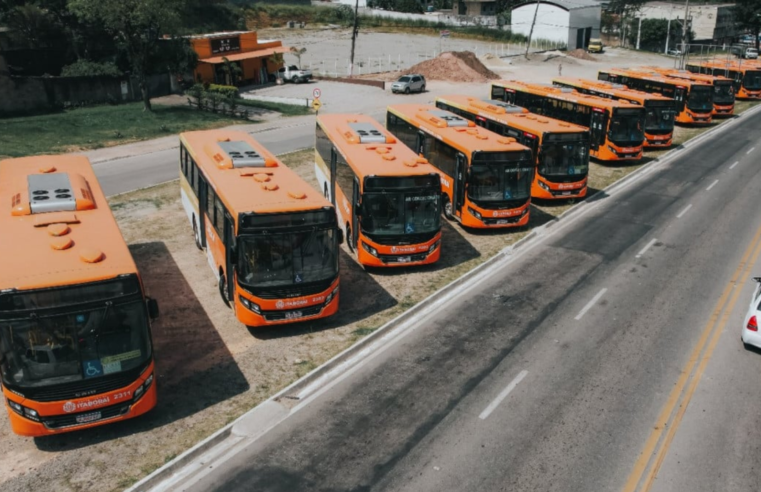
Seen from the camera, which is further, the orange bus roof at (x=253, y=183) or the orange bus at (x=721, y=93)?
the orange bus at (x=721, y=93)

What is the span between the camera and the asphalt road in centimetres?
1162

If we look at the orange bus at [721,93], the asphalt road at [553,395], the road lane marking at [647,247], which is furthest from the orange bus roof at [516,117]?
the orange bus at [721,93]

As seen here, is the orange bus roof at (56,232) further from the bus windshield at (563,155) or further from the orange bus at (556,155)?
the bus windshield at (563,155)

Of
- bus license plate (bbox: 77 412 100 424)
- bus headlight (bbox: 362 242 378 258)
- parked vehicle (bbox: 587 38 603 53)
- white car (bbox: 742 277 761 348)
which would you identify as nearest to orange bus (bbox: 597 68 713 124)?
white car (bbox: 742 277 761 348)

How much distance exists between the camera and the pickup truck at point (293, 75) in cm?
6191

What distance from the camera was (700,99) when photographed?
45.1 metres

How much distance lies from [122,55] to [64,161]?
3697 cm

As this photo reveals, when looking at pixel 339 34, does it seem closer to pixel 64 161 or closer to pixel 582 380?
pixel 64 161

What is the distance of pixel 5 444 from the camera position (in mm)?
12344

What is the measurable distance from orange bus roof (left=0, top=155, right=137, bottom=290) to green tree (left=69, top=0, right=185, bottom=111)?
2597 cm

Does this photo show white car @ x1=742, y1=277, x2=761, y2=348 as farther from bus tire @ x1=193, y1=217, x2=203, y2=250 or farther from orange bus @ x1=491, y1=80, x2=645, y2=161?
orange bus @ x1=491, y1=80, x2=645, y2=161

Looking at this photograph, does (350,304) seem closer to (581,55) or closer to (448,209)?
(448,209)

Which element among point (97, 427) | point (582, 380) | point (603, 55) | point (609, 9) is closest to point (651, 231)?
point (582, 380)

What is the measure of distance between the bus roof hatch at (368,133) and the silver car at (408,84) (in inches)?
1362
